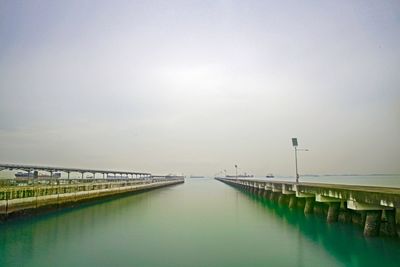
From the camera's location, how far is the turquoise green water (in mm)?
13805

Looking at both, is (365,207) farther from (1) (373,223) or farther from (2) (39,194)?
(2) (39,194)

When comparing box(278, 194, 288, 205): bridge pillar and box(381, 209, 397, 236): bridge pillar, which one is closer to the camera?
box(381, 209, 397, 236): bridge pillar

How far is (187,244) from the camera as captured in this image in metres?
17.0

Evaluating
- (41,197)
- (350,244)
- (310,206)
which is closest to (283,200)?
(310,206)

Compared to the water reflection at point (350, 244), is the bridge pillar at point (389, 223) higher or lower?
higher

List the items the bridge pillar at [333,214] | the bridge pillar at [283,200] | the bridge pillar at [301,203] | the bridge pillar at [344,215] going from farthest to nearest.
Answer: the bridge pillar at [283,200] → the bridge pillar at [301,203] → the bridge pillar at [333,214] → the bridge pillar at [344,215]

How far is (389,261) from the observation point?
13.3 meters

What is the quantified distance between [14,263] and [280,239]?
13.1 metres

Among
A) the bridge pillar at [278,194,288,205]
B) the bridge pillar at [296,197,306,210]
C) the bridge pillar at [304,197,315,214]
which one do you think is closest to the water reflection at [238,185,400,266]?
the bridge pillar at [304,197,315,214]

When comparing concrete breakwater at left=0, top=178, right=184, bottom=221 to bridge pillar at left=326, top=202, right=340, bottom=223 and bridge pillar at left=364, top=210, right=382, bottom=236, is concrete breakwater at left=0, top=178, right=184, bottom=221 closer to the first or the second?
bridge pillar at left=326, top=202, right=340, bottom=223

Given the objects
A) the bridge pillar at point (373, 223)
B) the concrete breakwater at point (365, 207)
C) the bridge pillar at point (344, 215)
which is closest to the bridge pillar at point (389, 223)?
the concrete breakwater at point (365, 207)

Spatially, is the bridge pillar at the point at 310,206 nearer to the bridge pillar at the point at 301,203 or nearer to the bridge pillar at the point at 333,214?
the bridge pillar at the point at 301,203

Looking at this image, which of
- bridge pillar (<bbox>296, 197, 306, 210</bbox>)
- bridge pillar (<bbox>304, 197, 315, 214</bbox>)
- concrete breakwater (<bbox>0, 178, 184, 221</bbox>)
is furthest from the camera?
bridge pillar (<bbox>296, 197, 306, 210</bbox>)

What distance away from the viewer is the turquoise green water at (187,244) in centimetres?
1380
